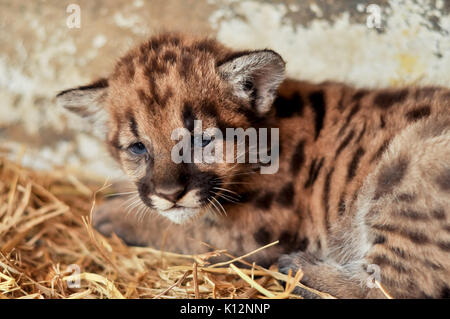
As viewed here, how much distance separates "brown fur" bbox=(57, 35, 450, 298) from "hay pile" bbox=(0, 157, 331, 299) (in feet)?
0.79

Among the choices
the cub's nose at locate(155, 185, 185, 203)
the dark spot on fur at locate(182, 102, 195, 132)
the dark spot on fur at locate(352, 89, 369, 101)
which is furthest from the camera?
the dark spot on fur at locate(352, 89, 369, 101)

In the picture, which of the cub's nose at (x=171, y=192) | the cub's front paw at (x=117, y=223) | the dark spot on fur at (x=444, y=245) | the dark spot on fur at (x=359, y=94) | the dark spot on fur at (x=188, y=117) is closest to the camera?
the dark spot on fur at (x=444, y=245)

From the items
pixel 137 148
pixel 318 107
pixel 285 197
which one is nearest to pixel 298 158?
pixel 285 197

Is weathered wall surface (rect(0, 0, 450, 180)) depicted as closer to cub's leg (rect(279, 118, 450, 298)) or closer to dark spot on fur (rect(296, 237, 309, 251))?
cub's leg (rect(279, 118, 450, 298))

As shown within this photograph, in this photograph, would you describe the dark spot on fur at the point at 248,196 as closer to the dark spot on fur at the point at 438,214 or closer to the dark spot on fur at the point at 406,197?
the dark spot on fur at the point at 406,197

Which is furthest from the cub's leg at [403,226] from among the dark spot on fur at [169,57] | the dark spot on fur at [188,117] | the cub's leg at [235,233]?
the dark spot on fur at [169,57]

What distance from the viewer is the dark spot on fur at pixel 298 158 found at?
2.87m

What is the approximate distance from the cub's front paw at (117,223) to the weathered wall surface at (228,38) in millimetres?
805

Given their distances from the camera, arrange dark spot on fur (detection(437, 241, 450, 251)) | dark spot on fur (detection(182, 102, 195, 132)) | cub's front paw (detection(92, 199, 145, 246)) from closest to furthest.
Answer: dark spot on fur (detection(437, 241, 450, 251)), dark spot on fur (detection(182, 102, 195, 132)), cub's front paw (detection(92, 199, 145, 246))

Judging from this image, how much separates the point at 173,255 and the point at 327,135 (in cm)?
118

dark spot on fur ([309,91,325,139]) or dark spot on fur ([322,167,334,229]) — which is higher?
dark spot on fur ([309,91,325,139])

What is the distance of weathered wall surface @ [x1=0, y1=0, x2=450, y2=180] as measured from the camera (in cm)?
286

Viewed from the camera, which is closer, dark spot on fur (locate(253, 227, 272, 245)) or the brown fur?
the brown fur

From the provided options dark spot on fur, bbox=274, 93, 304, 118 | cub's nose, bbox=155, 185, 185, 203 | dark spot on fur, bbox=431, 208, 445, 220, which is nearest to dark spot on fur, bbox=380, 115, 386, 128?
dark spot on fur, bbox=274, 93, 304, 118
